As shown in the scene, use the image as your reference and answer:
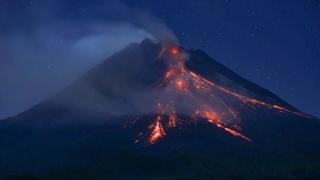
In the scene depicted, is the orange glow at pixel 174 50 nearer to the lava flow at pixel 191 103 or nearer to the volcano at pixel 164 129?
the volcano at pixel 164 129

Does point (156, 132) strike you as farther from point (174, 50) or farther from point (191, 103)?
point (174, 50)

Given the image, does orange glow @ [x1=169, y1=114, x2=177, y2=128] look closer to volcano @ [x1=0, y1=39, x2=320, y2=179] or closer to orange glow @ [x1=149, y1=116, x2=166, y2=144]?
volcano @ [x1=0, y1=39, x2=320, y2=179]

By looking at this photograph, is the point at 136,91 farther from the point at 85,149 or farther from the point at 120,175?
the point at 120,175

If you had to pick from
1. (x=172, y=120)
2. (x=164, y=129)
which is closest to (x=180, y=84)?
(x=172, y=120)

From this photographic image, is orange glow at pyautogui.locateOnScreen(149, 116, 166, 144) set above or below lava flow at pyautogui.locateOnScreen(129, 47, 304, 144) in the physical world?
below

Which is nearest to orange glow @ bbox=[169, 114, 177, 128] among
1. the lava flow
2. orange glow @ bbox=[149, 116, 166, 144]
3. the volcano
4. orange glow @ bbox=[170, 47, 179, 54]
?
the lava flow

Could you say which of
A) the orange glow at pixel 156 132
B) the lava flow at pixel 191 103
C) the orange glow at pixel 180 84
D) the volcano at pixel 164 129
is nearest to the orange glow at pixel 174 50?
the volcano at pixel 164 129
